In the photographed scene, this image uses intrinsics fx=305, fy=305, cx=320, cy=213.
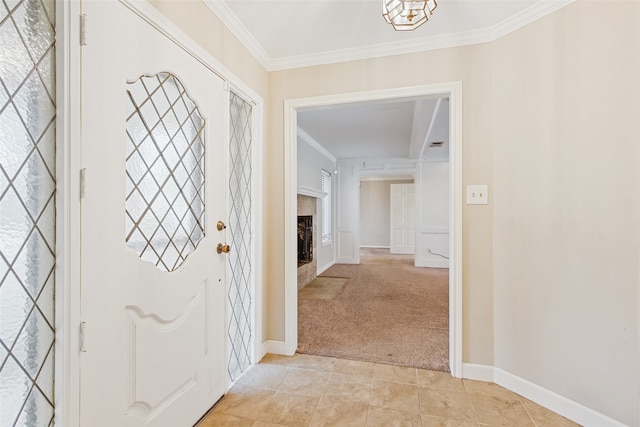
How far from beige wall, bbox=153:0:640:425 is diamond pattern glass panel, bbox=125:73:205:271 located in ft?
1.36

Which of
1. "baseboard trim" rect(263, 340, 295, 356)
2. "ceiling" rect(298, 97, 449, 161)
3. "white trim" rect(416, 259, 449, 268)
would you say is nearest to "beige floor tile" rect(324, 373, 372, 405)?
"baseboard trim" rect(263, 340, 295, 356)

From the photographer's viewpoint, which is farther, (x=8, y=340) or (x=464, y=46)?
(x=464, y=46)

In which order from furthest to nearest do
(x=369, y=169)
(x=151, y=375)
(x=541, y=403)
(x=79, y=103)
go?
1. (x=369, y=169)
2. (x=541, y=403)
3. (x=151, y=375)
4. (x=79, y=103)

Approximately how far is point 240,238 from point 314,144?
3.29m

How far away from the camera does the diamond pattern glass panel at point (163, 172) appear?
1.27 metres

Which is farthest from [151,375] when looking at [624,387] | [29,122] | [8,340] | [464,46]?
[464,46]

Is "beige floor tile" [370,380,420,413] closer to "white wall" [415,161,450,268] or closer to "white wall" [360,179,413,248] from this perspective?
"white wall" [415,161,450,268]

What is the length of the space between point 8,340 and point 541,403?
2.47 meters

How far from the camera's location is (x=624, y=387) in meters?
1.47

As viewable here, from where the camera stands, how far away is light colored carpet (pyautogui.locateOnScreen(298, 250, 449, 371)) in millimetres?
2402

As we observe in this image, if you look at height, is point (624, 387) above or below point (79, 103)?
below

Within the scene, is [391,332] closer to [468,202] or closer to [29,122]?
[468,202]

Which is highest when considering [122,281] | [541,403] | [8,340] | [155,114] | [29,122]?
[155,114]

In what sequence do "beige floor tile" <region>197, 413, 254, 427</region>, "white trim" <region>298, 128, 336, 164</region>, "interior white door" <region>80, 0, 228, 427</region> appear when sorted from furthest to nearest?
"white trim" <region>298, 128, 336, 164</region> → "beige floor tile" <region>197, 413, 254, 427</region> → "interior white door" <region>80, 0, 228, 427</region>
